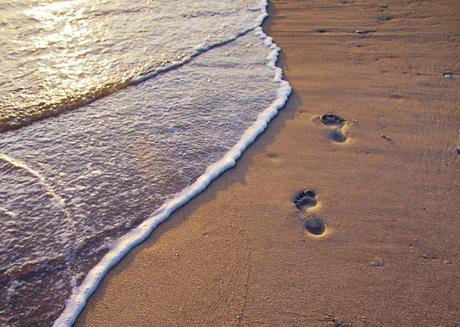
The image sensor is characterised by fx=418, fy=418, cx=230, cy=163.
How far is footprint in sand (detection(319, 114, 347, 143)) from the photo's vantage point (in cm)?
347

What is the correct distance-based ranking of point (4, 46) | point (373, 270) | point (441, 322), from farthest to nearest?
point (4, 46) < point (373, 270) < point (441, 322)

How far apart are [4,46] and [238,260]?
385 cm

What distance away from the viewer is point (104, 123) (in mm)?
3650

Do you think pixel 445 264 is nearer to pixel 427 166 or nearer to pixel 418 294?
pixel 418 294

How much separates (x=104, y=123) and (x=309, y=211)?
195 centimetres

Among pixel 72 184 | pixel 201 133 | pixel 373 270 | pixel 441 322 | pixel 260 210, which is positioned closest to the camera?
pixel 441 322

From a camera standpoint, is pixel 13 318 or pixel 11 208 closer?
pixel 13 318

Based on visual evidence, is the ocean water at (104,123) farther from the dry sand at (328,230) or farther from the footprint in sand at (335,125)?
the footprint in sand at (335,125)

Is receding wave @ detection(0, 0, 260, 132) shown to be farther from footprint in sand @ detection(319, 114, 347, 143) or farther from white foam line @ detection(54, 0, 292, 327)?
footprint in sand @ detection(319, 114, 347, 143)

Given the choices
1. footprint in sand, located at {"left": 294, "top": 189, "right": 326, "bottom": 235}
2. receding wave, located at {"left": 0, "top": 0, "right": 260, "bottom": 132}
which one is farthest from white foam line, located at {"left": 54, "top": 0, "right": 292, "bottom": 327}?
receding wave, located at {"left": 0, "top": 0, "right": 260, "bottom": 132}

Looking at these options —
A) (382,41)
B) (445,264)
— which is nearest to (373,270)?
(445,264)

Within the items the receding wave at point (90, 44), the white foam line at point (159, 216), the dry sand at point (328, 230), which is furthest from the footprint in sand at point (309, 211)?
the receding wave at point (90, 44)

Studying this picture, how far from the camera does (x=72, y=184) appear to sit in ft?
10.00

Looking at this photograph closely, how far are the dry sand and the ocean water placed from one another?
226 mm
